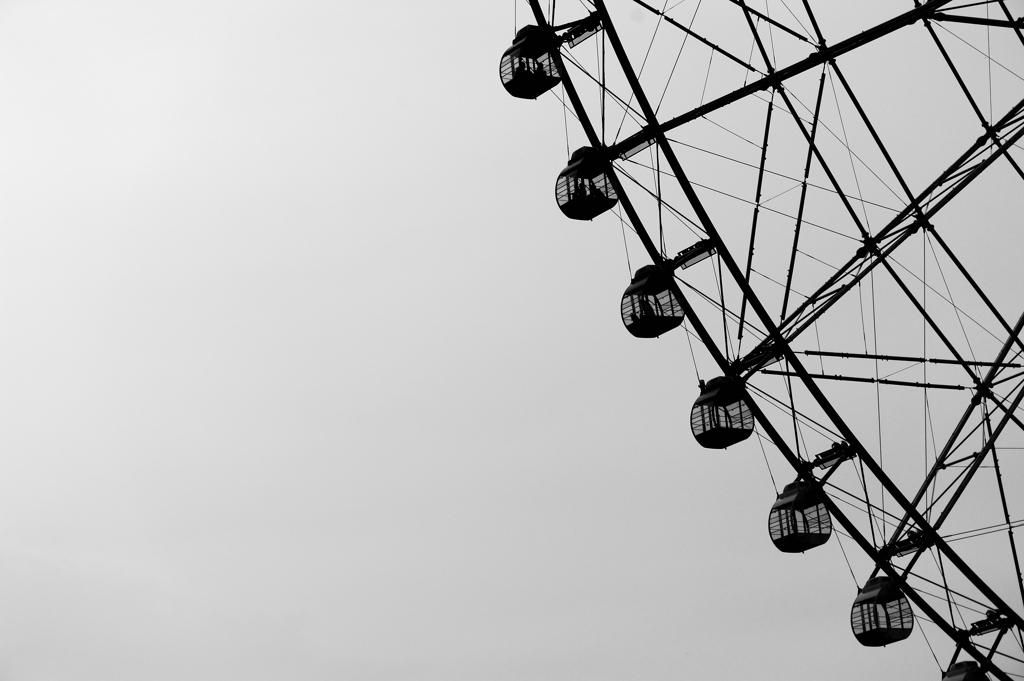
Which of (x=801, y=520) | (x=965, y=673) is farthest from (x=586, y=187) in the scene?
(x=965, y=673)

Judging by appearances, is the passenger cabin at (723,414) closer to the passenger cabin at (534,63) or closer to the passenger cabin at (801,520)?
the passenger cabin at (801,520)

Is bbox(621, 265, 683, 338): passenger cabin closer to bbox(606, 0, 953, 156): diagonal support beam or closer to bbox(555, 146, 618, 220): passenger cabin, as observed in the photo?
bbox(555, 146, 618, 220): passenger cabin

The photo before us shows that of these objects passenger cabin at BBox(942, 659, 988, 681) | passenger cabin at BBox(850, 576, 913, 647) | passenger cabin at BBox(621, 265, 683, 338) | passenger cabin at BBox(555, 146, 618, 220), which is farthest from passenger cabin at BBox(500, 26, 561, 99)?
passenger cabin at BBox(942, 659, 988, 681)

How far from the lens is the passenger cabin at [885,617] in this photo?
18266 millimetres

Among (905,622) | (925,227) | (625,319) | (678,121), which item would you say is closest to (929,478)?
(905,622)

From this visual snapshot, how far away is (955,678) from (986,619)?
112 cm

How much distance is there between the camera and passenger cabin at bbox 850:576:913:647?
18.3 metres

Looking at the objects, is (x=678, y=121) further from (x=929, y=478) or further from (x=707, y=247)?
(x=929, y=478)

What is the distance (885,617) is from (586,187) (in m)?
8.02

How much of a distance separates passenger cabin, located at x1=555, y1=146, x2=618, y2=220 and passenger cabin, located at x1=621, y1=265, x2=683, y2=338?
4.24 feet

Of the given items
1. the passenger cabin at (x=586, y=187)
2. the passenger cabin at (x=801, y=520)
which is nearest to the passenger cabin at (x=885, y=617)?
the passenger cabin at (x=801, y=520)

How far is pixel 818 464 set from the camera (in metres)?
19.6

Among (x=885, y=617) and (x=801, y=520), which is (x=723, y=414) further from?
(x=885, y=617)

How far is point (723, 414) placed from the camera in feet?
64.6
